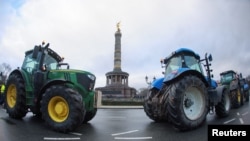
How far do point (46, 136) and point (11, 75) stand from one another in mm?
3644

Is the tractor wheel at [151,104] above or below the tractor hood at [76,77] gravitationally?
below

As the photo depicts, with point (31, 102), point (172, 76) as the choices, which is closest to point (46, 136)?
point (31, 102)

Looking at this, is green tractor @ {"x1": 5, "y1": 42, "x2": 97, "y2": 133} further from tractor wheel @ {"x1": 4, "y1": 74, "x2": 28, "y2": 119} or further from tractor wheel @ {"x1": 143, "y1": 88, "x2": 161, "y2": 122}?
tractor wheel @ {"x1": 143, "y1": 88, "x2": 161, "y2": 122}

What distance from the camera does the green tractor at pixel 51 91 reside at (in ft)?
18.7

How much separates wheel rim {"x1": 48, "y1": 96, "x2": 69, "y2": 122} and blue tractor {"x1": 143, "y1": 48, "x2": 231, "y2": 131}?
2658mm

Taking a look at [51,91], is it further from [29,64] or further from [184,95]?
[184,95]

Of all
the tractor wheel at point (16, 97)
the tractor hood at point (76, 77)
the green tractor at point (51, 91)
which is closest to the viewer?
the green tractor at point (51, 91)

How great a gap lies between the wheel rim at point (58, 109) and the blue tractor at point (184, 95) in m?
2.66

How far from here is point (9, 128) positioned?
18.8 feet

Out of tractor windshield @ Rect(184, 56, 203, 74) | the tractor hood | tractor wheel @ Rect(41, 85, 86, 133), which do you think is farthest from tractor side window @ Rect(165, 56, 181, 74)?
tractor wheel @ Rect(41, 85, 86, 133)

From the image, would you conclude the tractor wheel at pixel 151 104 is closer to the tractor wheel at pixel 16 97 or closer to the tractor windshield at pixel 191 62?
the tractor windshield at pixel 191 62

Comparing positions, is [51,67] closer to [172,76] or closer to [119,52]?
[172,76]

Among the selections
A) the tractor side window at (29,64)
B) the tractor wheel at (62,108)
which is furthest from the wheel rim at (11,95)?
the tractor wheel at (62,108)

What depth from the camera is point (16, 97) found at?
7.15 meters
